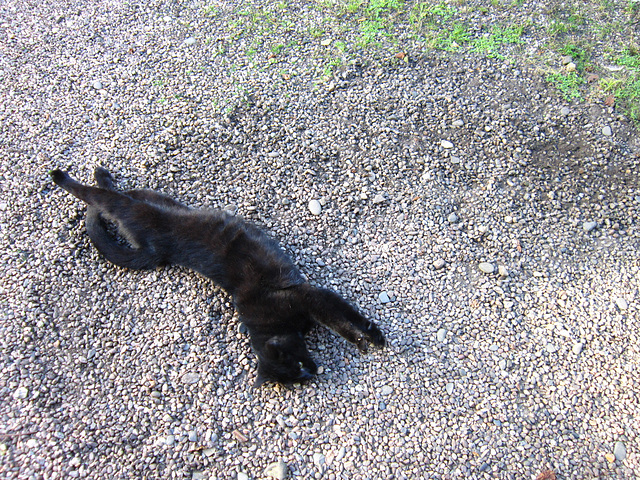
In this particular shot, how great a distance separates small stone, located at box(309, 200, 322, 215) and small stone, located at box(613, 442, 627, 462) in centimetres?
275

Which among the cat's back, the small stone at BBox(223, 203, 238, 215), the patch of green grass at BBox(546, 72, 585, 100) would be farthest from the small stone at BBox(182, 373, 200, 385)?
the patch of green grass at BBox(546, 72, 585, 100)

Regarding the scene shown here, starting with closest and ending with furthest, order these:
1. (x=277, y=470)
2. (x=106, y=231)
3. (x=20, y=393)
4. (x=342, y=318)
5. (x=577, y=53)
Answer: (x=277, y=470), (x=20, y=393), (x=342, y=318), (x=106, y=231), (x=577, y=53)

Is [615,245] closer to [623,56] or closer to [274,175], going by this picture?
[623,56]

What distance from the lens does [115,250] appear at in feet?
12.5

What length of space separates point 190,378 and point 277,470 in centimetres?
89

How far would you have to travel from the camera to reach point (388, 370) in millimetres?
3348

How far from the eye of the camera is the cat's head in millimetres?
3125

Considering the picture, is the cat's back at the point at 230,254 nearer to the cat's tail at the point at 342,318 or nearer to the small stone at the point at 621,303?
the cat's tail at the point at 342,318

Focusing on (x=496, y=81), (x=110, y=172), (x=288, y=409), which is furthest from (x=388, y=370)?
(x=496, y=81)

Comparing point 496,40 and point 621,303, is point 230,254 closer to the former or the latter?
point 621,303

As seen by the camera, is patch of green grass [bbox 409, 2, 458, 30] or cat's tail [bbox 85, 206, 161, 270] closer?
cat's tail [bbox 85, 206, 161, 270]

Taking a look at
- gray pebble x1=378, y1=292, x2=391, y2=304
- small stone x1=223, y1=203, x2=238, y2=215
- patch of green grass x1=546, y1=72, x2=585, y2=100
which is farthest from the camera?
patch of green grass x1=546, y1=72, x2=585, y2=100

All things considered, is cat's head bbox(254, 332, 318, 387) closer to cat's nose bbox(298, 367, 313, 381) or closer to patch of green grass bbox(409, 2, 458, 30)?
cat's nose bbox(298, 367, 313, 381)

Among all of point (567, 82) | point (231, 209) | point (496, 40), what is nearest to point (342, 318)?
point (231, 209)
